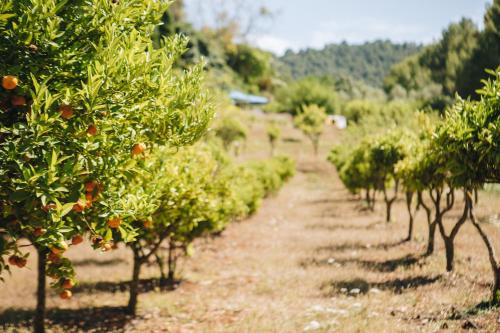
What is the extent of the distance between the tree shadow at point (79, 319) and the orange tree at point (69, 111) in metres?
4.42

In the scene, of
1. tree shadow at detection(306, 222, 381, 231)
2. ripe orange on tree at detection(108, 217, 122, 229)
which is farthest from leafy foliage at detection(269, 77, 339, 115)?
ripe orange on tree at detection(108, 217, 122, 229)

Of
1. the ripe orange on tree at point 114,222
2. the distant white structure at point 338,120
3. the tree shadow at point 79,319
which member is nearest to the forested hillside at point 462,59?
the distant white structure at point 338,120

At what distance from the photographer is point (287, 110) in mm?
97500

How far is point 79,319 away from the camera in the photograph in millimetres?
10336

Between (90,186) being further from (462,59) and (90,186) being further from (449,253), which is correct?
(462,59)

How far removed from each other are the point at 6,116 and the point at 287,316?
698cm

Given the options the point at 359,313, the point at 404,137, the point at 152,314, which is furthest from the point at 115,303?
the point at 404,137

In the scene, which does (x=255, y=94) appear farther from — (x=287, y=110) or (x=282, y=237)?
(x=282, y=237)

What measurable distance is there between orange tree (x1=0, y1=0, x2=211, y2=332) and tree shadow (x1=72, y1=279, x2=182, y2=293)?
25.9 feet

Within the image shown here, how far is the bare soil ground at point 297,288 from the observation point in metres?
8.41

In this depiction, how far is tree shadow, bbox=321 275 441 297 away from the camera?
10.4 meters

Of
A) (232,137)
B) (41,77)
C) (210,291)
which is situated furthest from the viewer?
(232,137)

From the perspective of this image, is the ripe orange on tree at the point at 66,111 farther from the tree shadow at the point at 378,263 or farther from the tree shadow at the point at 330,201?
the tree shadow at the point at 330,201

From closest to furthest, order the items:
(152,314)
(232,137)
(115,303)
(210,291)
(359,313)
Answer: (359,313) → (152,314) → (115,303) → (210,291) → (232,137)
